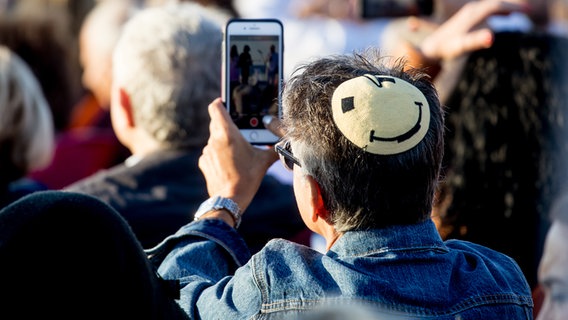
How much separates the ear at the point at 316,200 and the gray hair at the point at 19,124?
5.99ft

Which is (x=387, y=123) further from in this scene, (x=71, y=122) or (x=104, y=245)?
(x=71, y=122)

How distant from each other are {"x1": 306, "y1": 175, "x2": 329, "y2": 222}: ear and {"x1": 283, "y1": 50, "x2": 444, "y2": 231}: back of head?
12 millimetres

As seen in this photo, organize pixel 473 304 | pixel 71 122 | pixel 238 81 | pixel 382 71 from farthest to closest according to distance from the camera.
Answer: pixel 71 122, pixel 238 81, pixel 382 71, pixel 473 304

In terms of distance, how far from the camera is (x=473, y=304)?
1754mm

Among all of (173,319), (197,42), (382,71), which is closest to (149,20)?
(197,42)

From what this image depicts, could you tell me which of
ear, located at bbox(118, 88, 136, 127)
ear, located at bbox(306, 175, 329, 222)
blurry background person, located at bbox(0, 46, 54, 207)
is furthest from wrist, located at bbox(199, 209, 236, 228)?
blurry background person, located at bbox(0, 46, 54, 207)

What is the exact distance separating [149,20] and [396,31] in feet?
4.10

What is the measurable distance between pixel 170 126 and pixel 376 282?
144 centimetres

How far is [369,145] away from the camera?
1.75 metres

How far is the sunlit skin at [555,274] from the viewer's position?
243cm

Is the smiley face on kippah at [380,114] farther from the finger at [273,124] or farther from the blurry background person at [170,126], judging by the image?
the blurry background person at [170,126]

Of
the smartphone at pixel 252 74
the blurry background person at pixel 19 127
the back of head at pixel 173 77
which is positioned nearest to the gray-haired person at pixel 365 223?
the smartphone at pixel 252 74

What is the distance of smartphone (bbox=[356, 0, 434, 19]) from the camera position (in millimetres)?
3734

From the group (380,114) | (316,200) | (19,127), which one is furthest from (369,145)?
(19,127)
